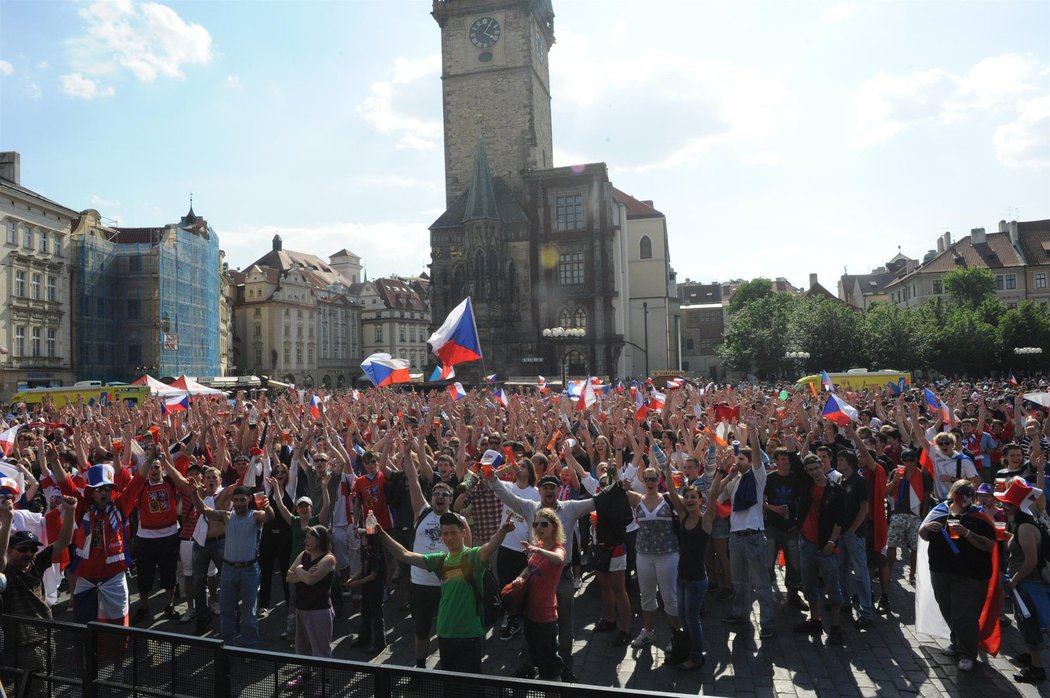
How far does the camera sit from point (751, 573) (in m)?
8.12

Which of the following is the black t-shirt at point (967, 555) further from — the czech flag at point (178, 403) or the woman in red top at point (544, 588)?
the czech flag at point (178, 403)

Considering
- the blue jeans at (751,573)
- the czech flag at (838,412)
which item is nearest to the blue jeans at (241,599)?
the blue jeans at (751,573)

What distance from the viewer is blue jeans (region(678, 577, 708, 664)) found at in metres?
7.32

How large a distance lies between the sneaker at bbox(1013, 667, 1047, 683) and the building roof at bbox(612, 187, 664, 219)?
2253 inches

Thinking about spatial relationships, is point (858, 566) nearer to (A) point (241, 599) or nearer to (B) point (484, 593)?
(B) point (484, 593)

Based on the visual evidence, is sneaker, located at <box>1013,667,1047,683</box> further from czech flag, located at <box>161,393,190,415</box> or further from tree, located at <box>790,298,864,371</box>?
tree, located at <box>790,298,864,371</box>

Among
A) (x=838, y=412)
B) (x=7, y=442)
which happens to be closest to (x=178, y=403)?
(x=7, y=442)

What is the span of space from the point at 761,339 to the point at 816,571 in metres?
54.5

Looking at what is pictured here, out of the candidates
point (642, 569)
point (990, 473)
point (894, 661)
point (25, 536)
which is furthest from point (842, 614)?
point (25, 536)

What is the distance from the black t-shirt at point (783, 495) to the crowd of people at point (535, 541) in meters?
0.02

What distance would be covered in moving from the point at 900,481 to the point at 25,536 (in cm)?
931

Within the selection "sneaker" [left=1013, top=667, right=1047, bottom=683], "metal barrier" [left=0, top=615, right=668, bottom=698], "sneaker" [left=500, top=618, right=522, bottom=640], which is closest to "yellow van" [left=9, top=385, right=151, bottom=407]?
"sneaker" [left=500, top=618, right=522, bottom=640]

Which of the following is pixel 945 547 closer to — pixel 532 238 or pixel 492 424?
pixel 492 424

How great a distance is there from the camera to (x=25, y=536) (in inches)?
243
